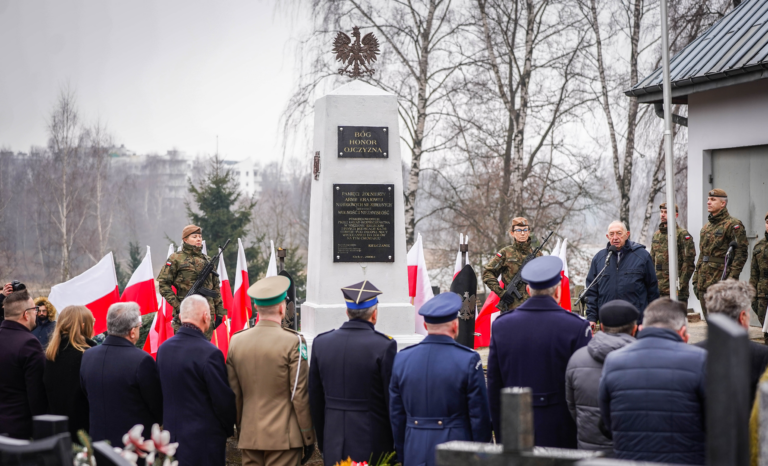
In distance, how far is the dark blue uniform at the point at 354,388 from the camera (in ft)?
14.7

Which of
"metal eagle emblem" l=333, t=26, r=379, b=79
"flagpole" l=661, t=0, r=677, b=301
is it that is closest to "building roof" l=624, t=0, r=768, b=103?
"flagpole" l=661, t=0, r=677, b=301

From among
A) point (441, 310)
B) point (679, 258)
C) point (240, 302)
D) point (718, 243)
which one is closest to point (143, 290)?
point (240, 302)

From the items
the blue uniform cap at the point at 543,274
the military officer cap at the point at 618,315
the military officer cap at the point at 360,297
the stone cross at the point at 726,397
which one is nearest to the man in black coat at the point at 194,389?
the military officer cap at the point at 360,297

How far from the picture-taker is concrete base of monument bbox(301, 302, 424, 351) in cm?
744

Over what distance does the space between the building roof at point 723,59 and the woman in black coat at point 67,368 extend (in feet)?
28.2

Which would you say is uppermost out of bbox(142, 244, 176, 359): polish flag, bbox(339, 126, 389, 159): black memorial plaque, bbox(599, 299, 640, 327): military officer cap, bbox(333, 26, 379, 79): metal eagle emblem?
bbox(333, 26, 379, 79): metal eagle emblem

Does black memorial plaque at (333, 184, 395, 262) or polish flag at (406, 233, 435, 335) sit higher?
black memorial plaque at (333, 184, 395, 262)

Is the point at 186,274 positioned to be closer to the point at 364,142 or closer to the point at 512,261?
the point at 364,142

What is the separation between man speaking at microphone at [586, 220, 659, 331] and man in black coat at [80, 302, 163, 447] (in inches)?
172

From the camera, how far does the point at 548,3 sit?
60.1 feet

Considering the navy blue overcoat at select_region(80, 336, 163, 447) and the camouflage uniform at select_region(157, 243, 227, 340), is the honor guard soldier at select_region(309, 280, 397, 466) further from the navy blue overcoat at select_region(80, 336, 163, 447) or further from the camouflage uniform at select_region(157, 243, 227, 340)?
the camouflage uniform at select_region(157, 243, 227, 340)

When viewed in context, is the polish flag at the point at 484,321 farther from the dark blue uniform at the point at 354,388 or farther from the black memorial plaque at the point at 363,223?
the dark blue uniform at the point at 354,388

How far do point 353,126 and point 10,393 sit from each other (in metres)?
4.05

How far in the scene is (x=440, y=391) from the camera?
399 cm
